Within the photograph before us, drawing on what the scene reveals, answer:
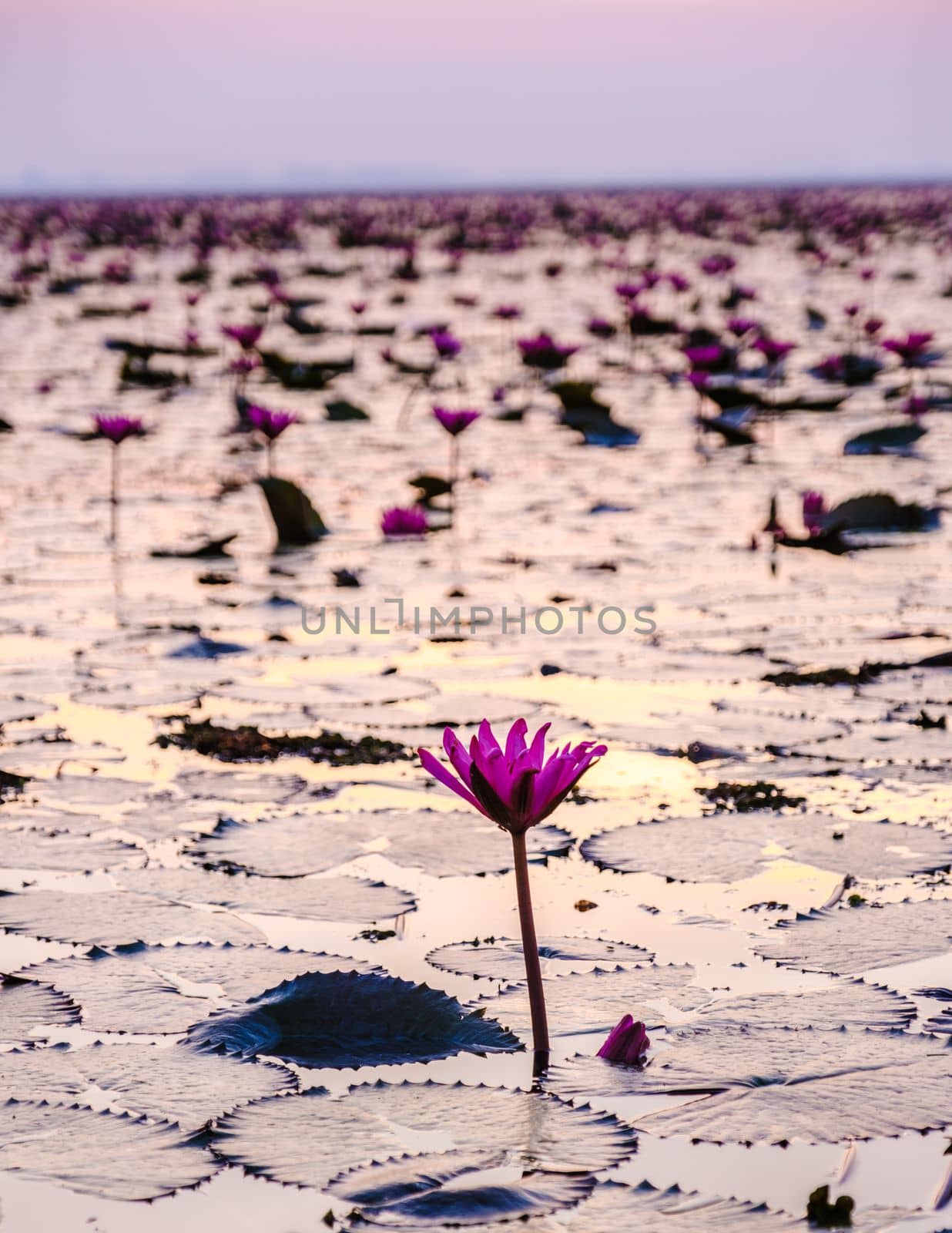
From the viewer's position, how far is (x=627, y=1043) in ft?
6.67

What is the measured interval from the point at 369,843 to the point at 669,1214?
4.18 ft

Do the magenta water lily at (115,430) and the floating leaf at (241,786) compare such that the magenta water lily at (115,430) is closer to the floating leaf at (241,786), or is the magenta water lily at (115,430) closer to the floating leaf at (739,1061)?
the floating leaf at (241,786)

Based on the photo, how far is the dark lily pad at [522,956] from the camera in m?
2.36

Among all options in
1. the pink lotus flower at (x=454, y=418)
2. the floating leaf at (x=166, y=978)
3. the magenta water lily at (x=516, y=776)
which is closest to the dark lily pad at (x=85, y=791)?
the floating leaf at (x=166, y=978)

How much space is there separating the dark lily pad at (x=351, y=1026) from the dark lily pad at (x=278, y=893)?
38 centimetres

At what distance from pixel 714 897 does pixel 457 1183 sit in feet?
3.24

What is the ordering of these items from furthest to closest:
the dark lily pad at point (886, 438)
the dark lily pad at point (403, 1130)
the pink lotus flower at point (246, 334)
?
the pink lotus flower at point (246, 334), the dark lily pad at point (886, 438), the dark lily pad at point (403, 1130)

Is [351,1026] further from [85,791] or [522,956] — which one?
[85,791]

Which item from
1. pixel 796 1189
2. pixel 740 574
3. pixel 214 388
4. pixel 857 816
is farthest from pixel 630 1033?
pixel 214 388

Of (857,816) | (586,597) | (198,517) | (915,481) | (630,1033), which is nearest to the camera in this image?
(630,1033)

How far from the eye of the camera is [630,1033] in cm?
203

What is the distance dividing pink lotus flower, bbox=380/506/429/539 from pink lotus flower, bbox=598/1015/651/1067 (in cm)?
386

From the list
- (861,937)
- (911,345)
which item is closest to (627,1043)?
(861,937)

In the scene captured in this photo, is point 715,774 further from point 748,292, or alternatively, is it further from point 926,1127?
point 748,292
